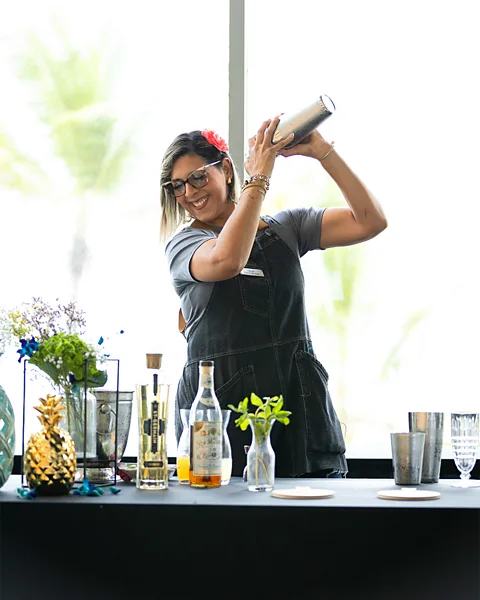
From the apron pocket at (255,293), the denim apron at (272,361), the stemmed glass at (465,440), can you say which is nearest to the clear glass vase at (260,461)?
the stemmed glass at (465,440)

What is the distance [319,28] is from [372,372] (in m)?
1.26

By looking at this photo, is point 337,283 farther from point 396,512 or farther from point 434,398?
point 396,512

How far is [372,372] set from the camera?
293 centimetres

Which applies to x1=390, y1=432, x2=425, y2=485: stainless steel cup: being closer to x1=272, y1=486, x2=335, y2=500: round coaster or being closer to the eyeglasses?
x1=272, y1=486, x2=335, y2=500: round coaster

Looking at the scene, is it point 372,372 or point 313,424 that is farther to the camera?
point 372,372

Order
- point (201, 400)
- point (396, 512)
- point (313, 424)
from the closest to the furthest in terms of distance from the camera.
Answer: point (396, 512) → point (201, 400) → point (313, 424)

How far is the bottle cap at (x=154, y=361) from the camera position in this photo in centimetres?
163

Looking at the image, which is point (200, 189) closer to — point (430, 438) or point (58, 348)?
point (58, 348)

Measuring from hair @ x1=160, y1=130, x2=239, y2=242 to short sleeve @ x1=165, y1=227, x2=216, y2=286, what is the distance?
11 centimetres

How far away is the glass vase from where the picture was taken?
5.48ft

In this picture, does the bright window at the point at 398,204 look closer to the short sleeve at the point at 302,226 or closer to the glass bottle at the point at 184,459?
the short sleeve at the point at 302,226

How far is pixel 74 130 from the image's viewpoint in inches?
119

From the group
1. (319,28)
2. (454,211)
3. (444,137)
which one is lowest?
(454,211)

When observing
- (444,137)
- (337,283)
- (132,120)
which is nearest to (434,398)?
(337,283)
